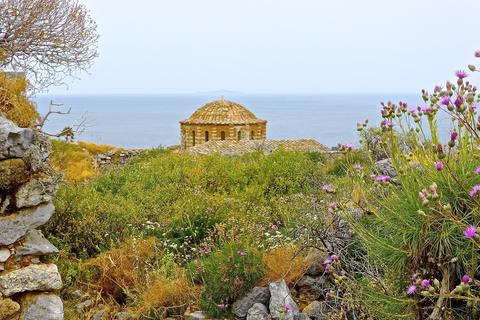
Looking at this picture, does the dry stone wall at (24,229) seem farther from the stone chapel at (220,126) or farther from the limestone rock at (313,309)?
the stone chapel at (220,126)

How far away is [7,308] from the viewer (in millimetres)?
4906

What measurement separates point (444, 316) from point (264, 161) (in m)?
9.15

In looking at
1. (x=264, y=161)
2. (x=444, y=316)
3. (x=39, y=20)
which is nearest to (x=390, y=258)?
(x=444, y=316)

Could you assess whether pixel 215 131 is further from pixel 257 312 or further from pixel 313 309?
pixel 257 312

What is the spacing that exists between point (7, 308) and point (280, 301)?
2923 millimetres

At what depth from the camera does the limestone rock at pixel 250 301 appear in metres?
4.99

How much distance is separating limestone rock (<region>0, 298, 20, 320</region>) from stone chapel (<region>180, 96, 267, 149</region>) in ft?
85.0

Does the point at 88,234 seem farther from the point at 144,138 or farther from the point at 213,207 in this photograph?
the point at 144,138

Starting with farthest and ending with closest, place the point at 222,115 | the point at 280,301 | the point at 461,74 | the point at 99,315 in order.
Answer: the point at 222,115
the point at 99,315
the point at 280,301
the point at 461,74

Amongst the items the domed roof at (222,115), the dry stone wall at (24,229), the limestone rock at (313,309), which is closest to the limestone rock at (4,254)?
the dry stone wall at (24,229)

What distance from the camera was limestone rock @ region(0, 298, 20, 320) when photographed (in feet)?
15.9

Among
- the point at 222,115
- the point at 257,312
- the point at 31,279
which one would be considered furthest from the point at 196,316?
the point at 222,115

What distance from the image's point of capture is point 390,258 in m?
3.73

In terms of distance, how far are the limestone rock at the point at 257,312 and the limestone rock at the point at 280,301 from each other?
97 mm
